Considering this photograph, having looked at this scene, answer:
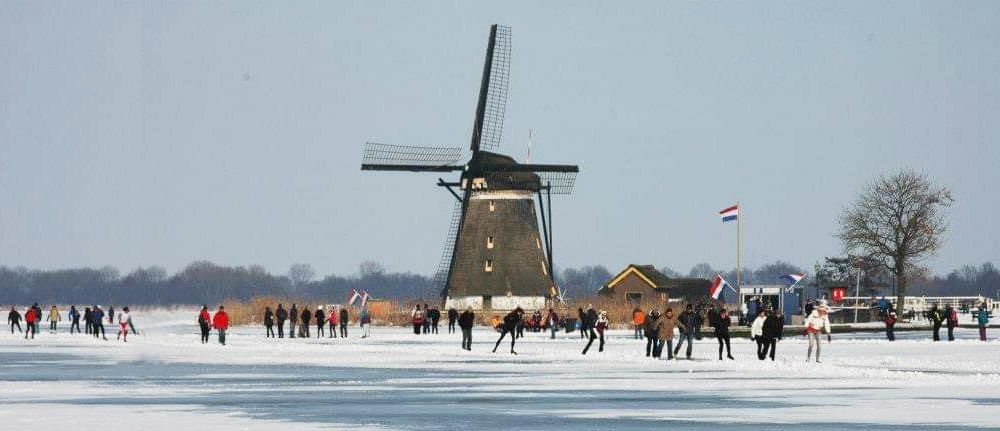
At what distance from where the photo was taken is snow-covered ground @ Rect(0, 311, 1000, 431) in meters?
21.4

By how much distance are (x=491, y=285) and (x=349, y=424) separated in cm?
6368

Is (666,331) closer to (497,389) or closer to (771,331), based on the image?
(771,331)

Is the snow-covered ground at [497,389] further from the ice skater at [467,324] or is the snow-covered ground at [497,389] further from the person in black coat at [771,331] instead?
the person in black coat at [771,331]

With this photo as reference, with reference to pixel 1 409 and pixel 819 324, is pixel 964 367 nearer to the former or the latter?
pixel 819 324

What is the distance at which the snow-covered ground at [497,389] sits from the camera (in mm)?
21391

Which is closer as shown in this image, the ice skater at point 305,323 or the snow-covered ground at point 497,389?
the snow-covered ground at point 497,389

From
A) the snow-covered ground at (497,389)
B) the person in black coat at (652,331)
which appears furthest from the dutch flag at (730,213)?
the person in black coat at (652,331)

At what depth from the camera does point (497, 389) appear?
28422 mm

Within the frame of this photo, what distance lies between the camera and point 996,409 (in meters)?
22.8

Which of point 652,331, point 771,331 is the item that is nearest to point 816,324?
point 771,331

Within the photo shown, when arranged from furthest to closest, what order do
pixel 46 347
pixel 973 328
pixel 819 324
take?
pixel 973 328 < pixel 46 347 < pixel 819 324

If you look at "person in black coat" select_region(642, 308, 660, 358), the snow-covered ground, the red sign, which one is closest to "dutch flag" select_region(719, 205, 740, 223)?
the red sign

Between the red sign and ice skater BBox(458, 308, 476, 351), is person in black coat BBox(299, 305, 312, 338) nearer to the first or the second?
ice skater BBox(458, 308, 476, 351)

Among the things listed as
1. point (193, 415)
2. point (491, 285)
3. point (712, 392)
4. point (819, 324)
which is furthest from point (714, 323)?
point (491, 285)
